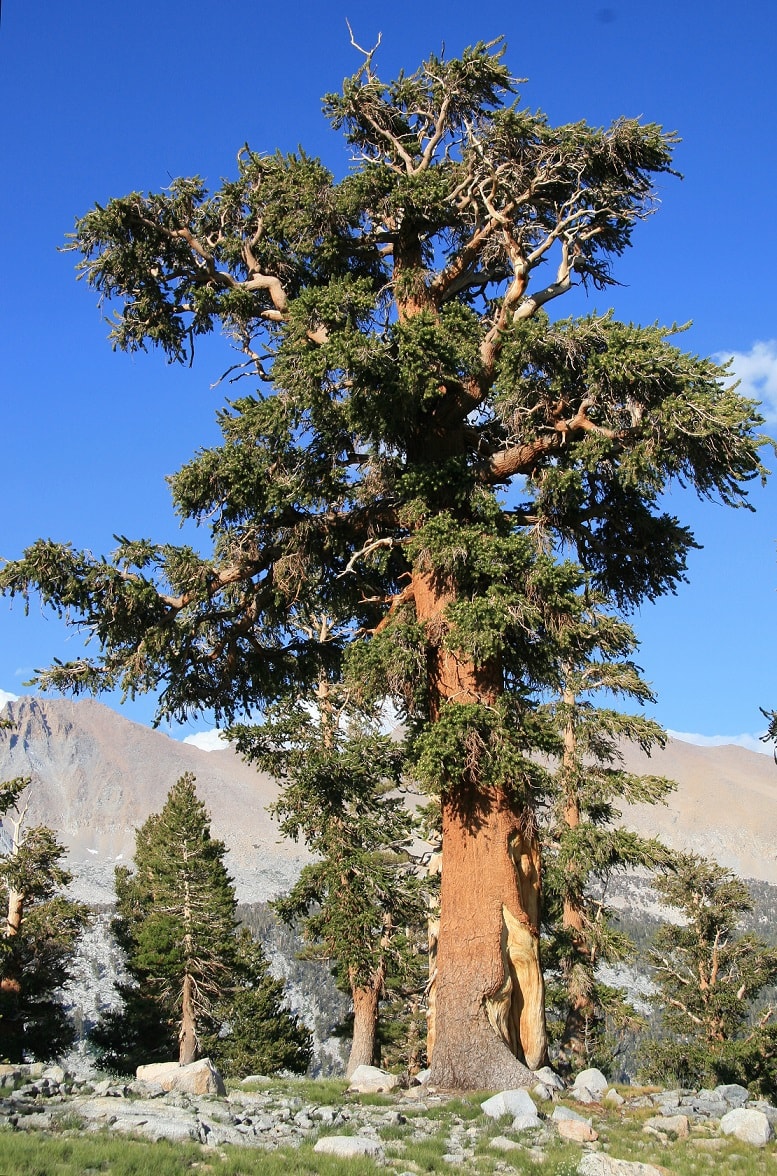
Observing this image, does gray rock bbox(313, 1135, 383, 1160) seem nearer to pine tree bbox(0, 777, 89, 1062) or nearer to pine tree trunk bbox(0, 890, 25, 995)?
pine tree bbox(0, 777, 89, 1062)

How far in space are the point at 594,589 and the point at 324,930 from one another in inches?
582

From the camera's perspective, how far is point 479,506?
13750mm

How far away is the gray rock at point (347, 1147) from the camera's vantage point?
757 cm

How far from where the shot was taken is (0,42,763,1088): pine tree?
12.5 metres

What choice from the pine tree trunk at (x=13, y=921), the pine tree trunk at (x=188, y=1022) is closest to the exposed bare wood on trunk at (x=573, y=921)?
the pine tree trunk at (x=188, y=1022)

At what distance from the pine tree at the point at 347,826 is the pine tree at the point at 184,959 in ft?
47.5

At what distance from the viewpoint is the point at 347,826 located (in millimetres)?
24625

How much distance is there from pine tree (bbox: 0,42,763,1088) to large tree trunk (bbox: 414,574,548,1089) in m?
0.04

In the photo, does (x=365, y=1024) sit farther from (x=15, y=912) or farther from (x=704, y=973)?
(x=704, y=973)

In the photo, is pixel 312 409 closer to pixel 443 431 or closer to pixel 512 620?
pixel 443 431

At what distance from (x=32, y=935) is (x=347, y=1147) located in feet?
101

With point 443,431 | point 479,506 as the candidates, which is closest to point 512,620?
point 479,506

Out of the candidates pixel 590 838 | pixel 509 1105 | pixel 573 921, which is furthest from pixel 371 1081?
pixel 573 921

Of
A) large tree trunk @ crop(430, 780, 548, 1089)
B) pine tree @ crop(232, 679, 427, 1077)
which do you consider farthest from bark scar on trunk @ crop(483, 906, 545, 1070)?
pine tree @ crop(232, 679, 427, 1077)
